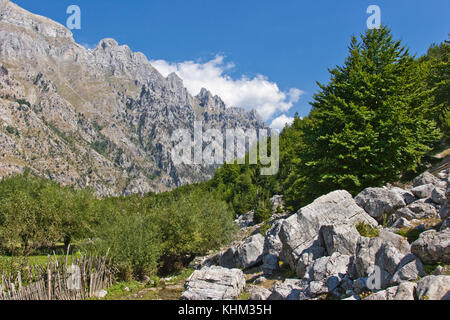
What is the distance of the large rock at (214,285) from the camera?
14.4 m

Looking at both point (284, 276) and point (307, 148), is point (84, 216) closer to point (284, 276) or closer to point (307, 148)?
point (307, 148)

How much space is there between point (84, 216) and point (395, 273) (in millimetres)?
47278

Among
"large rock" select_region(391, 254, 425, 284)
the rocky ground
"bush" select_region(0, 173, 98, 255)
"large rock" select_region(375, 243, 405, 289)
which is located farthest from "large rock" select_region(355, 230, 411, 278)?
"bush" select_region(0, 173, 98, 255)

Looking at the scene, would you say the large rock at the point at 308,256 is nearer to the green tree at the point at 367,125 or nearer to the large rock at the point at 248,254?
the large rock at the point at 248,254

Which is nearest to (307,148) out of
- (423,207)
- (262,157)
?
(423,207)

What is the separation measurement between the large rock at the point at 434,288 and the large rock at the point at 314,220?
745 centimetres

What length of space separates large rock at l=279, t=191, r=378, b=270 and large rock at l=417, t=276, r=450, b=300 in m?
7.45

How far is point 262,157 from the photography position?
90875 millimetres

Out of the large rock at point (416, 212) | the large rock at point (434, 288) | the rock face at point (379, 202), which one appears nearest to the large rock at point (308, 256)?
the large rock at point (416, 212)

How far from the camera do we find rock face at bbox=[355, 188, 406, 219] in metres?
17.0
